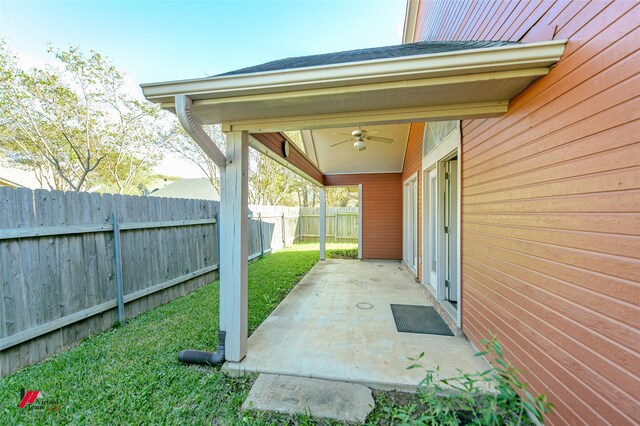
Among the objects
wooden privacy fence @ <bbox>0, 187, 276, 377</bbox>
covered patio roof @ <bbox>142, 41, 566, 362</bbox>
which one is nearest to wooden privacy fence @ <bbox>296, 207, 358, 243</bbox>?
wooden privacy fence @ <bbox>0, 187, 276, 377</bbox>

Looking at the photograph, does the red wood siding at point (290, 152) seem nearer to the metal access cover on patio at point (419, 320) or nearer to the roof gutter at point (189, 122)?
the roof gutter at point (189, 122)

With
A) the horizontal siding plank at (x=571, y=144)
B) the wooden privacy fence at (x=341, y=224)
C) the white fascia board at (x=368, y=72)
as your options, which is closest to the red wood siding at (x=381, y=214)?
the wooden privacy fence at (x=341, y=224)

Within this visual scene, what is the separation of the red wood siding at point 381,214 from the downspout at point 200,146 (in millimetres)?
5986

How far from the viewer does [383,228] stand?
312 inches

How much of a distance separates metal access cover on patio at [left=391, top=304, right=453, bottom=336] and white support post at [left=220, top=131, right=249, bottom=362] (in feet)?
6.43

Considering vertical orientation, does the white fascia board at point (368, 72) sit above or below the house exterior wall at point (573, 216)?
above

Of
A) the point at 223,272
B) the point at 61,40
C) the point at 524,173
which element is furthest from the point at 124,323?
the point at 61,40

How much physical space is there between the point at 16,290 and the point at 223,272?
1.81m

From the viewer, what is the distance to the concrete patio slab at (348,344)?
2.32 m

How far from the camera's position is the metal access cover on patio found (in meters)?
3.19

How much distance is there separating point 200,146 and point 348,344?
8.12ft

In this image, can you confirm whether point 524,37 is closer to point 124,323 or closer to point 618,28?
point 618,28

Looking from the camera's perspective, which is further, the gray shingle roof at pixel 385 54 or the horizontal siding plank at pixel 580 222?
the gray shingle roof at pixel 385 54

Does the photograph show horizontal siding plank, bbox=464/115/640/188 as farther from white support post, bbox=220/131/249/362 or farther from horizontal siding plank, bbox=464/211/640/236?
white support post, bbox=220/131/249/362
